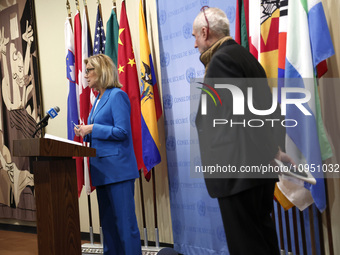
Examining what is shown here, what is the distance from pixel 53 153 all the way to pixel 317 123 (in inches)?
68.8

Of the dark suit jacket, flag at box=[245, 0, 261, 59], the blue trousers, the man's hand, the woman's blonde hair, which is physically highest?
flag at box=[245, 0, 261, 59]

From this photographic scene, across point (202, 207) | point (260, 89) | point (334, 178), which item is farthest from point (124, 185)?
point (334, 178)

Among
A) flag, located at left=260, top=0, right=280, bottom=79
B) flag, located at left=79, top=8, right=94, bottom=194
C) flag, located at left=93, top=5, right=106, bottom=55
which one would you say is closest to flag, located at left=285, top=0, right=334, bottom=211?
flag, located at left=260, top=0, right=280, bottom=79

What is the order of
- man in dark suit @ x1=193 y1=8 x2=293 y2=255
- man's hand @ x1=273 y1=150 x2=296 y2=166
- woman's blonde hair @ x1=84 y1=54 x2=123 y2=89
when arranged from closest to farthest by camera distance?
man in dark suit @ x1=193 y1=8 x2=293 y2=255 < man's hand @ x1=273 y1=150 x2=296 y2=166 < woman's blonde hair @ x1=84 y1=54 x2=123 y2=89

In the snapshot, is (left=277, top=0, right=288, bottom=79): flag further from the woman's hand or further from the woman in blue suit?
the woman's hand

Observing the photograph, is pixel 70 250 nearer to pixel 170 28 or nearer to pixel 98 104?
pixel 98 104

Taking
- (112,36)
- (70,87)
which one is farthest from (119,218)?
(112,36)

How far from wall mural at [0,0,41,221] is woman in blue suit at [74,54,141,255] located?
8.31ft

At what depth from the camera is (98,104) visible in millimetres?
2705

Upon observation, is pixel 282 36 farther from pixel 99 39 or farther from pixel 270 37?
pixel 99 39

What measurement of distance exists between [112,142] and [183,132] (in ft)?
3.53

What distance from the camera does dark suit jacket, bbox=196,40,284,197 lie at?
5.25 ft

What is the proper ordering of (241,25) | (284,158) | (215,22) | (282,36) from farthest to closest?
(241,25) < (282,36) < (215,22) < (284,158)

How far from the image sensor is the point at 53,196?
210 centimetres
